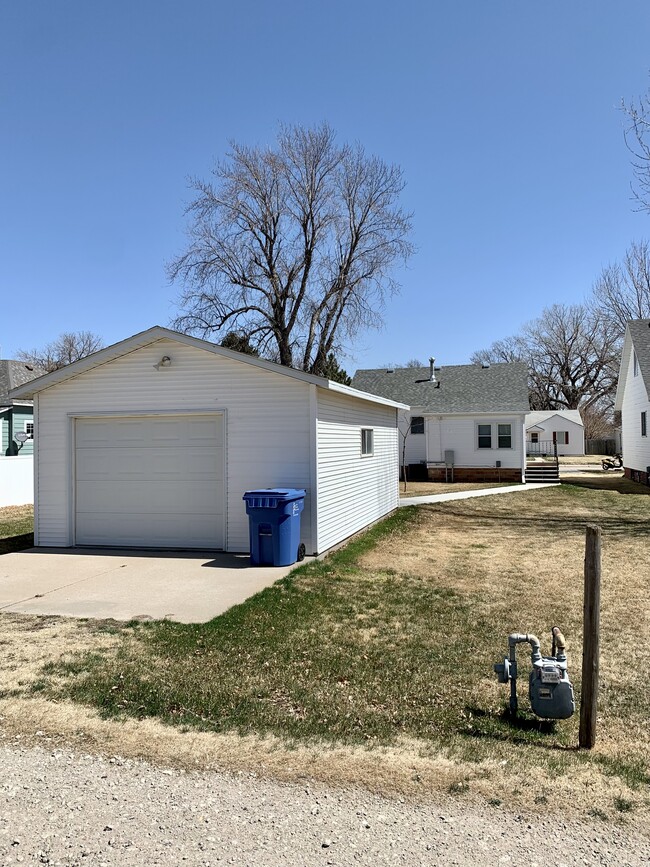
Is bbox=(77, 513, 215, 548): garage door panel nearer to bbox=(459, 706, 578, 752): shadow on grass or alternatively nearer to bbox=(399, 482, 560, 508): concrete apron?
bbox=(459, 706, 578, 752): shadow on grass

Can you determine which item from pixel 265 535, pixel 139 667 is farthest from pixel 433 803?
pixel 265 535

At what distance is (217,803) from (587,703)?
7.34ft

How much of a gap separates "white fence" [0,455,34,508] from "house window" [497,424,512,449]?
17.6 metres

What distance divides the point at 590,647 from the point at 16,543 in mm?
10860

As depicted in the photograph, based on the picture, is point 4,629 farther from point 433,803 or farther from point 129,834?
point 433,803

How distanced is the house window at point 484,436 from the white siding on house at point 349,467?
1158 centimetres

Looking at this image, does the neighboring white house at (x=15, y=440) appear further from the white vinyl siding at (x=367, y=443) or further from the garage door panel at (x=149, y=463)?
the white vinyl siding at (x=367, y=443)

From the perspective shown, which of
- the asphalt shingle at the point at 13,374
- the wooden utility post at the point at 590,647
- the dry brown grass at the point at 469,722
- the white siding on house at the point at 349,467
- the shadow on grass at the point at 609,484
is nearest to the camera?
the dry brown grass at the point at 469,722

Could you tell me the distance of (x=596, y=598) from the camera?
400 cm

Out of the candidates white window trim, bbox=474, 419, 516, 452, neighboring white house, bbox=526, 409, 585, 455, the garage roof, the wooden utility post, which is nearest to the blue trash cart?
the garage roof

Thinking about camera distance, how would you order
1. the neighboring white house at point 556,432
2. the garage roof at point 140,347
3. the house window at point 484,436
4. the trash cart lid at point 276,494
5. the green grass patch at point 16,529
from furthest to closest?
1. the neighboring white house at point 556,432
2. the house window at point 484,436
3. the green grass patch at point 16,529
4. the garage roof at point 140,347
5. the trash cart lid at point 276,494

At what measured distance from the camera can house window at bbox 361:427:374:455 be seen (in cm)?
1308

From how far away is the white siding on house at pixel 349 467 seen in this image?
408 inches

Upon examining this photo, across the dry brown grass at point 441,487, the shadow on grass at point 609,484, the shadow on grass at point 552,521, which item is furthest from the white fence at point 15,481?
the shadow on grass at point 609,484
